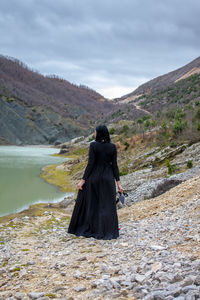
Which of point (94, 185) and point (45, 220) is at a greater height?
point (94, 185)

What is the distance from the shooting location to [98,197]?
654 centimetres

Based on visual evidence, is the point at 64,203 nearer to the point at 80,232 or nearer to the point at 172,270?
the point at 80,232

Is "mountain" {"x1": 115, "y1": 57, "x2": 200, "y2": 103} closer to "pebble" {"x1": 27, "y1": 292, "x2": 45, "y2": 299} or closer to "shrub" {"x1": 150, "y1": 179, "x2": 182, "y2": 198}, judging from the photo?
"shrub" {"x1": 150, "y1": 179, "x2": 182, "y2": 198}

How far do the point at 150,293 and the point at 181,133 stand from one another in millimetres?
20731

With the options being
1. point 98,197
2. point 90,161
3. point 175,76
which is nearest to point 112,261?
point 98,197

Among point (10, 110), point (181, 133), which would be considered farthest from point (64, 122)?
point (181, 133)

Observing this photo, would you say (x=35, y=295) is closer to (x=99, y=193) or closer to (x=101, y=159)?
(x=99, y=193)

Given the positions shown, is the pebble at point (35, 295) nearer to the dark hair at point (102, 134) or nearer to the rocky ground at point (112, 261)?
the rocky ground at point (112, 261)

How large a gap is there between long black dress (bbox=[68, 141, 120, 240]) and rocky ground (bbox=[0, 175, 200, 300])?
0.28 m

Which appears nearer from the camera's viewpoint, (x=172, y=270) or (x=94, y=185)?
(x=172, y=270)

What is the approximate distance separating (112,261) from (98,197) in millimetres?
1833

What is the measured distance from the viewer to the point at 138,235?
6.34 meters

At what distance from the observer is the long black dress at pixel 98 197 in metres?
6.39

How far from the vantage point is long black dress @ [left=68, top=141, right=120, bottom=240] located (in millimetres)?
6391
